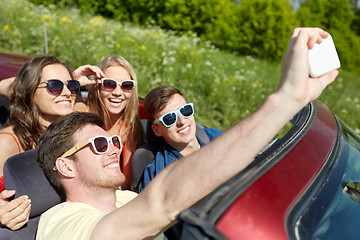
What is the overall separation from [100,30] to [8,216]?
6.08m

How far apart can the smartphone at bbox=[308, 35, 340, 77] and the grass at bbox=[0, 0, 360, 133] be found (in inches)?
158

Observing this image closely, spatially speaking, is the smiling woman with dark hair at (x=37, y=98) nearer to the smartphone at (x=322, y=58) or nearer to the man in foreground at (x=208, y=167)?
the man in foreground at (x=208, y=167)

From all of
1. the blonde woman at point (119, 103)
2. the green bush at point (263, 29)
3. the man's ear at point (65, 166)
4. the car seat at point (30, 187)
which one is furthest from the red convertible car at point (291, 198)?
the green bush at point (263, 29)

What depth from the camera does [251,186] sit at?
1.04 meters

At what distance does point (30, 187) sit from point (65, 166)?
8.4 inches

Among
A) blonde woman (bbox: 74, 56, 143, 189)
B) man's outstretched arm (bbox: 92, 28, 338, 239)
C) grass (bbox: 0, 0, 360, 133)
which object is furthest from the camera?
grass (bbox: 0, 0, 360, 133)

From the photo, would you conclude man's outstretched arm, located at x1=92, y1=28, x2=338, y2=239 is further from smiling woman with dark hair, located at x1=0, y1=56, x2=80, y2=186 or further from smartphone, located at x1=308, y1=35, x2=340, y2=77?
smiling woman with dark hair, located at x1=0, y1=56, x2=80, y2=186

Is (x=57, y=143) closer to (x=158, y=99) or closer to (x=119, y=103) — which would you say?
(x=158, y=99)

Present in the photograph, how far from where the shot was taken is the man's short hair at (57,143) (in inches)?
73.4

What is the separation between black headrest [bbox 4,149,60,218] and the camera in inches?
71.6

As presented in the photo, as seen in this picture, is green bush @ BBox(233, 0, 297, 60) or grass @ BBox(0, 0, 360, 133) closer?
grass @ BBox(0, 0, 360, 133)

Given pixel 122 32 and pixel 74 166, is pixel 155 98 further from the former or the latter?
pixel 122 32

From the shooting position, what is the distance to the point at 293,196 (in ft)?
3.56

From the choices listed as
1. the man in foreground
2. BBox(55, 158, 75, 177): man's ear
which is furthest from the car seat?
the man in foreground
